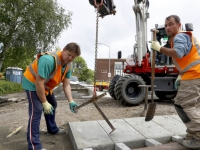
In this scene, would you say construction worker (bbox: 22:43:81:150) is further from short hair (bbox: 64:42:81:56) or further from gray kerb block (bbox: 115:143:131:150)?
gray kerb block (bbox: 115:143:131:150)

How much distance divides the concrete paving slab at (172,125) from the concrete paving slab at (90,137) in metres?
1.18

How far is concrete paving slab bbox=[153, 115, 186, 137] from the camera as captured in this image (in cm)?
364

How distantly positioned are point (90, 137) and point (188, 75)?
179cm

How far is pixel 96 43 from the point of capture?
3605 mm

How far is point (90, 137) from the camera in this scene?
342 cm

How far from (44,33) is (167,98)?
1086 cm

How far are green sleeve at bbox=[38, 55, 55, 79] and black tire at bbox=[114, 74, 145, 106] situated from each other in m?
4.32

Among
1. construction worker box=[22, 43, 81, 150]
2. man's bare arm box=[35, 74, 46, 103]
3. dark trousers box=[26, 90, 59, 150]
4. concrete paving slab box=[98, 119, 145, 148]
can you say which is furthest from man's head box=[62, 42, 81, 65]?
concrete paving slab box=[98, 119, 145, 148]

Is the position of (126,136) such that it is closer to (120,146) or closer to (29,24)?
(120,146)

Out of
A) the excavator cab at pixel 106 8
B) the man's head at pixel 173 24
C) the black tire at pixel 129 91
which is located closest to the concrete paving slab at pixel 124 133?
the man's head at pixel 173 24

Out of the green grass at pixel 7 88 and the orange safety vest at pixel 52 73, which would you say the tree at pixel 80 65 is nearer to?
the green grass at pixel 7 88

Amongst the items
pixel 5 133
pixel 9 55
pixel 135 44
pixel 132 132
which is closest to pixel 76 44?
pixel 132 132

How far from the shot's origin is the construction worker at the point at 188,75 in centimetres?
274

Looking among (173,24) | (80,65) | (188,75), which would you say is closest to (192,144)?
(188,75)
